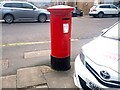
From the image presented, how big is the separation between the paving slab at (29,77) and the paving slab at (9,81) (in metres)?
0.10

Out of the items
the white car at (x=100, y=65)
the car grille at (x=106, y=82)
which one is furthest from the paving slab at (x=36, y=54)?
the car grille at (x=106, y=82)

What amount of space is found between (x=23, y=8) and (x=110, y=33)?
1211 centimetres

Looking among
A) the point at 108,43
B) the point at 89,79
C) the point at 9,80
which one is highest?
the point at 108,43

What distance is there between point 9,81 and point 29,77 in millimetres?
445

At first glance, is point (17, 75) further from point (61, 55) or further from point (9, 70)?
point (61, 55)

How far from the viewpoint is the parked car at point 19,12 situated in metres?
15.7

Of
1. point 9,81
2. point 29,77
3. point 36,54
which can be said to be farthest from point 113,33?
point 36,54

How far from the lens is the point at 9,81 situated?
489 centimetres

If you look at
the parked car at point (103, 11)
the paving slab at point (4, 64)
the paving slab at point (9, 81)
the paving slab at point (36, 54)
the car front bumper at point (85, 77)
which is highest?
the parked car at point (103, 11)

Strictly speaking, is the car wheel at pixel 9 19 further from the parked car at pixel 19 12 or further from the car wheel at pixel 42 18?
the car wheel at pixel 42 18

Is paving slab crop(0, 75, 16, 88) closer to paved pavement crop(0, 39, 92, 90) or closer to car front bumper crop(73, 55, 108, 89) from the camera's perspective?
paved pavement crop(0, 39, 92, 90)

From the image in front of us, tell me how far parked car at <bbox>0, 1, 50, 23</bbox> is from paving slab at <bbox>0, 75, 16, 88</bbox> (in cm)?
1095

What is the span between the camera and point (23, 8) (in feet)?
52.9

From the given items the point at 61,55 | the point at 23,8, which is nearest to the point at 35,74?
the point at 61,55
